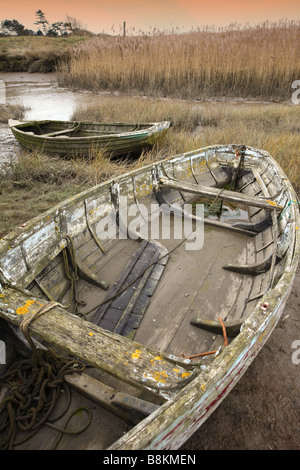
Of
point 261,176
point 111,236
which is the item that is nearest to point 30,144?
point 111,236

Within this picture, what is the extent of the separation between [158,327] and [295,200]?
200cm

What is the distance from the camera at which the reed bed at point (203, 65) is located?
33.6 ft

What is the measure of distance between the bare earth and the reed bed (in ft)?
35.1

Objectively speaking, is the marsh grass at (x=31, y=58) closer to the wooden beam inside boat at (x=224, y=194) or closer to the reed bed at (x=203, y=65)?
the reed bed at (x=203, y=65)

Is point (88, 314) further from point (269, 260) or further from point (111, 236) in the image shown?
point (269, 260)

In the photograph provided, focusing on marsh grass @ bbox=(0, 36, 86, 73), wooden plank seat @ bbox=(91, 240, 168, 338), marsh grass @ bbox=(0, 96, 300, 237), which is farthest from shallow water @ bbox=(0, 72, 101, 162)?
wooden plank seat @ bbox=(91, 240, 168, 338)

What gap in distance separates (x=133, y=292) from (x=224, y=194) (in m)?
1.73

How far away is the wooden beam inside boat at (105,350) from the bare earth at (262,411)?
88 centimetres

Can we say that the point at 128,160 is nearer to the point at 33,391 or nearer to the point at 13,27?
the point at 33,391

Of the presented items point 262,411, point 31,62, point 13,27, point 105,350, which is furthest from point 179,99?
point 13,27

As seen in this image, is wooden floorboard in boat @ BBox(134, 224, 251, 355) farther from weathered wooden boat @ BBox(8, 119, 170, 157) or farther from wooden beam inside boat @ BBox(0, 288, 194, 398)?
weathered wooden boat @ BBox(8, 119, 170, 157)

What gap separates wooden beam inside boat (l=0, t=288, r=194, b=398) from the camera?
1.36m

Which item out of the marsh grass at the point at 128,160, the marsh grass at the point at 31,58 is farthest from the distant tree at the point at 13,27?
the marsh grass at the point at 128,160

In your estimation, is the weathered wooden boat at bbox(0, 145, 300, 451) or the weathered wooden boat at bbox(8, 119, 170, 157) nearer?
the weathered wooden boat at bbox(0, 145, 300, 451)
